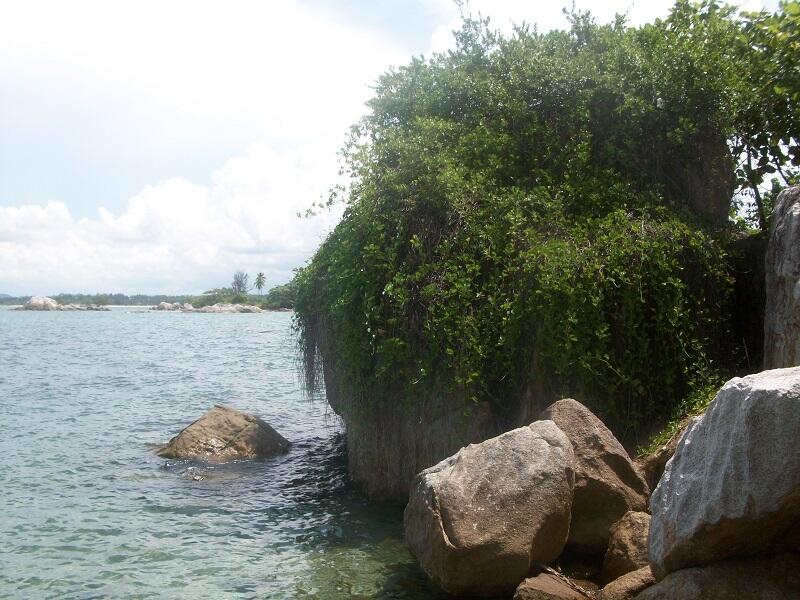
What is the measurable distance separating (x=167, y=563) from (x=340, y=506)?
2637 mm

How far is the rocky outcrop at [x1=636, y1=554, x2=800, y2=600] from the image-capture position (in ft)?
16.2

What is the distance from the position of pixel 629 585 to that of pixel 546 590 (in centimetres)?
69

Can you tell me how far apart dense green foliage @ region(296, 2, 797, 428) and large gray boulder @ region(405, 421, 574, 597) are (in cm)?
205

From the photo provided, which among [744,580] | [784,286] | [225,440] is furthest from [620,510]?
[225,440]

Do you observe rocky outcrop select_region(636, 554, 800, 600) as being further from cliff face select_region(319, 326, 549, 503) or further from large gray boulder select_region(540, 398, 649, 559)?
cliff face select_region(319, 326, 549, 503)

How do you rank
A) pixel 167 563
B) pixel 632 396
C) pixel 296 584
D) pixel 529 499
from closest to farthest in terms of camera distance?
pixel 529 499
pixel 296 584
pixel 167 563
pixel 632 396

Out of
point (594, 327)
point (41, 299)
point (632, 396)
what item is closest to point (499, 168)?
point (594, 327)

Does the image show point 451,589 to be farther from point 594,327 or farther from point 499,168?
point 499,168

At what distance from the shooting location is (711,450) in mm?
4980

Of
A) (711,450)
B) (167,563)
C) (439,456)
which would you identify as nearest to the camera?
(711,450)

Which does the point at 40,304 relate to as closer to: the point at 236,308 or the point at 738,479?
the point at 236,308

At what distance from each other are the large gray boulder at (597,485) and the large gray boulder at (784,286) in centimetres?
195

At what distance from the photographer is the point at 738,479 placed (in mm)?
4715

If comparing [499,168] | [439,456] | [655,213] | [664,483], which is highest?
[499,168]
